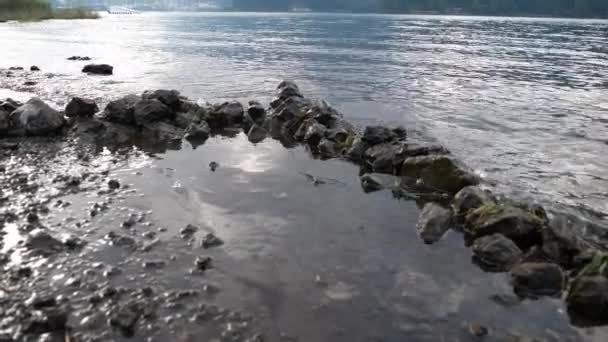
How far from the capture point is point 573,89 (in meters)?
30.9

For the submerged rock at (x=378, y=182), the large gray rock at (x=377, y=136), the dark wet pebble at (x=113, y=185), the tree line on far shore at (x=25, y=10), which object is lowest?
the submerged rock at (x=378, y=182)

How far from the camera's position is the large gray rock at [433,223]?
9.98 m

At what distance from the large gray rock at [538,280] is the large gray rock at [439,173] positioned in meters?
4.27

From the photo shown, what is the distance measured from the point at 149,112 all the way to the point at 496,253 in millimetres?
14393

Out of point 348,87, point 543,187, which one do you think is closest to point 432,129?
point 543,187

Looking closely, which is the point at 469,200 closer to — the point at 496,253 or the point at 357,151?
the point at 496,253

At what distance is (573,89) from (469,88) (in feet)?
22.6

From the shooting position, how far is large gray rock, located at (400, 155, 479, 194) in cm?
1245

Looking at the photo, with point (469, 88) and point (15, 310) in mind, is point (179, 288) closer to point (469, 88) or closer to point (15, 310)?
point (15, 310)

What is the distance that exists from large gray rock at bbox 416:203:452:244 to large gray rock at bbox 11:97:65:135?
13644 mm

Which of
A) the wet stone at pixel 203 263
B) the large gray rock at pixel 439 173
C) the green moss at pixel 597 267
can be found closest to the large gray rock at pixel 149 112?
the large gray rock at pixel 439 173

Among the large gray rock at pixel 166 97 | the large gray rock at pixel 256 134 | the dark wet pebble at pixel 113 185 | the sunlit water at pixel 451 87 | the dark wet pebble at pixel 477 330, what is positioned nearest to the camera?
the dark wet pebble at pixel 477 330

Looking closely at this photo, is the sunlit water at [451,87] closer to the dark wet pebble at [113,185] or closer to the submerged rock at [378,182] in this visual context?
Result: the submerged rock at [378,182]


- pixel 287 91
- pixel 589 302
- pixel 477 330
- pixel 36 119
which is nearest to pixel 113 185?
pixel 36 119
